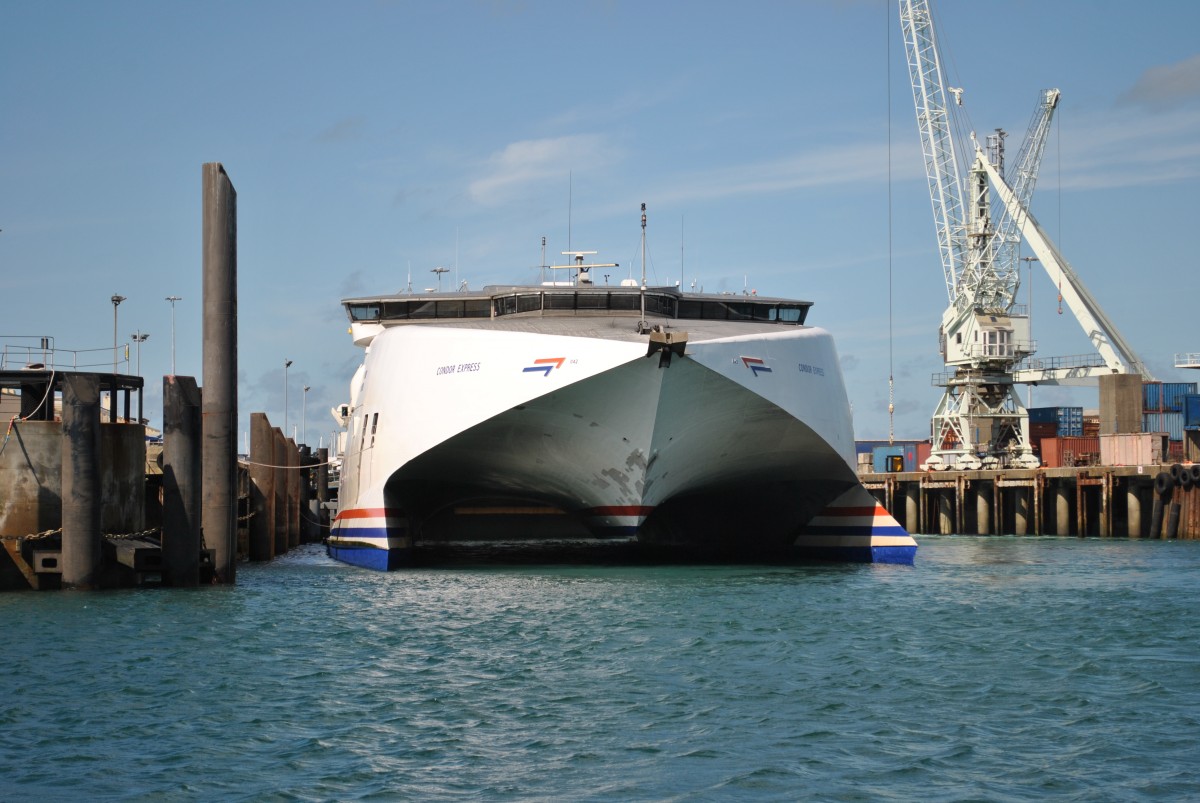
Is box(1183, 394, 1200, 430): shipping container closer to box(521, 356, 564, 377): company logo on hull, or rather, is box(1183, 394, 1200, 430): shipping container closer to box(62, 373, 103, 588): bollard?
box(521, 356, 564, 377): company logo on hull

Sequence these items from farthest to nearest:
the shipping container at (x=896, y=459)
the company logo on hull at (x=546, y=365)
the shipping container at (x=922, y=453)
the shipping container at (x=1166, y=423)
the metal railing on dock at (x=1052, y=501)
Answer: the shipping container at (x=922, y=453) → the shipping container at (x=896, y=459) → the shipping container at (x=1166, y=423) → the metal railing on dock at (x=1052, y=501) → the company logo on hull at (x=546, y=365)

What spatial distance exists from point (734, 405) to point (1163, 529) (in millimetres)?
28871

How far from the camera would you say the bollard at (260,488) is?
3769 centimetres

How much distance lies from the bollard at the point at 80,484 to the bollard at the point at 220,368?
6.88 feet

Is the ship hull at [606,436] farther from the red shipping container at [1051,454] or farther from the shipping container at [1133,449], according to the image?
the red shipping container at [1051,454]

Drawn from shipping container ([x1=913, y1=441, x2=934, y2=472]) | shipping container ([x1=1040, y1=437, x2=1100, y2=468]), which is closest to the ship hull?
shipping container ([x1=1040, y1=437, x2=1100, y2=468])

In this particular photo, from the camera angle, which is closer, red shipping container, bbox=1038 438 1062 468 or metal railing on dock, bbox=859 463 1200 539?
metal railing on dock, bbox=859 463 1200 539

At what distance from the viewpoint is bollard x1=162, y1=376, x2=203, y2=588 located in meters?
23.2

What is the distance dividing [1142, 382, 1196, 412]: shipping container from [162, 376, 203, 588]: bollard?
191 feet

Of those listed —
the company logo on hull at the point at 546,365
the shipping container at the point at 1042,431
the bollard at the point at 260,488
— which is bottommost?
the bollard at the point at 260,488

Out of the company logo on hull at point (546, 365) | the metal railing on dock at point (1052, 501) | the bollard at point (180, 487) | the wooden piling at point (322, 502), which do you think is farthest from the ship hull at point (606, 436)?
the wooden piling at point (322, 502)

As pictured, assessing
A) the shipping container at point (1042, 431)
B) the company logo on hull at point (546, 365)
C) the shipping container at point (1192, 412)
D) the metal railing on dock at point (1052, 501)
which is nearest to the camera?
the company logo on hull at point (546, 365)

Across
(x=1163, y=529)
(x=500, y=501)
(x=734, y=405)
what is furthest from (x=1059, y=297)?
(x=734, y=405)

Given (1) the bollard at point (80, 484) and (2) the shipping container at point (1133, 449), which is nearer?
(1) the bollard at point (80, 484)
